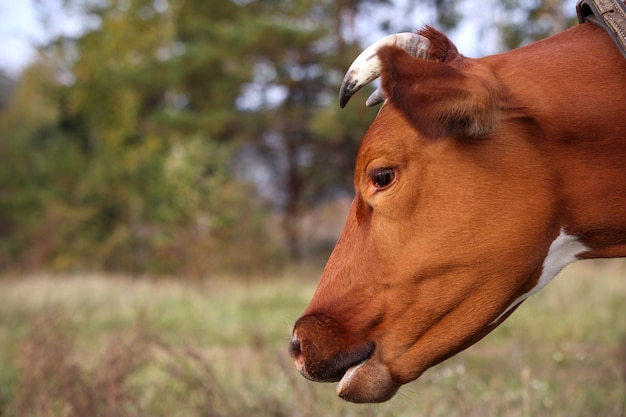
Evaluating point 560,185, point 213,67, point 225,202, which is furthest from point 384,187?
point 213,67

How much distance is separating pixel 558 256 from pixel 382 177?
0.59 m

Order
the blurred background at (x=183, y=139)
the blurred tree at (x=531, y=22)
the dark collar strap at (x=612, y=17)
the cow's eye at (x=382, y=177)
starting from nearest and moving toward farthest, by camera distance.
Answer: the dark collar strap at (x=612, y=17)
the cow's eye at (x=382, y=177)
the blurred tree at (x=531, y=22)
the blurred background at (x=183, y=139)

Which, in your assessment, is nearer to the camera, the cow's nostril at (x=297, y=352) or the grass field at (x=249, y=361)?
the cow's nostril at (x=297, y=352)

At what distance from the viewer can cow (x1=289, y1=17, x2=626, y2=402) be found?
2070 millimetres

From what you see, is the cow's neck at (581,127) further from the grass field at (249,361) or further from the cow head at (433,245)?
the grass field at (249,361)

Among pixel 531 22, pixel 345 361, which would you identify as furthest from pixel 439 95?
pixel 531 22

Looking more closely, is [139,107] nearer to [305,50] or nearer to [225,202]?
[305,50]

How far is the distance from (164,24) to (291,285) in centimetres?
1251

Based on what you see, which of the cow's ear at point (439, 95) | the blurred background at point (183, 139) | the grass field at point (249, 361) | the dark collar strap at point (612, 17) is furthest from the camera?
the blurred background at point (183, 139)

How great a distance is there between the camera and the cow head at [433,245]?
81.4 inches

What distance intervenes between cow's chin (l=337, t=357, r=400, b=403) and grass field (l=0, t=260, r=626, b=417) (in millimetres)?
377

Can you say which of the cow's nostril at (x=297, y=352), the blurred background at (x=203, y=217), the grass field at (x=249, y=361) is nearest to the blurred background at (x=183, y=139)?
the blurred background at (x=203, y=217)

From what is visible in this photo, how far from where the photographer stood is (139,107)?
23.1 m

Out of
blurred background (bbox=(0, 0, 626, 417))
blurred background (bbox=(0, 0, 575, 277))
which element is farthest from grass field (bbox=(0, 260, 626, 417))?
blurred background (bbox=(0, 0, 575, 277))
